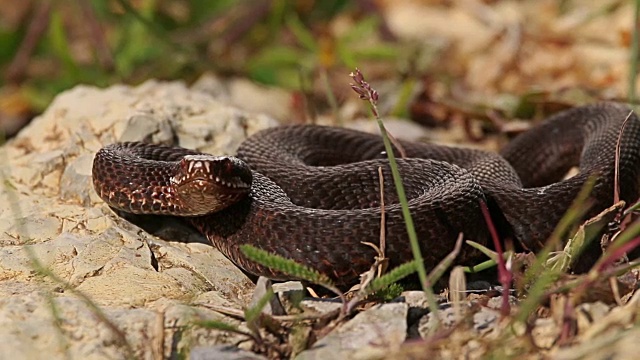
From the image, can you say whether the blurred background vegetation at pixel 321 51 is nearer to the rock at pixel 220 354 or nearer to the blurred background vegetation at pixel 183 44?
the blurred background vegetation at pixel 183 44

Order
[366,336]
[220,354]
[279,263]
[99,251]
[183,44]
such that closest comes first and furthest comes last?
1. [220,354]
2. [366,336]
3. [279,263]
4. [99,251]
5. [183,44]

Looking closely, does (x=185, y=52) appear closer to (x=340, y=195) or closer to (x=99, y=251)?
(x=340, y=195)

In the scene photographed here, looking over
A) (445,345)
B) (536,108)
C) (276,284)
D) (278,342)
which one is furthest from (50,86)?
(445,345)

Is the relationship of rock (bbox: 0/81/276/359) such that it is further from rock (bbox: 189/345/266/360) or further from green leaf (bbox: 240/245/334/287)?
green leaf (bbox: 240/245/334/287)

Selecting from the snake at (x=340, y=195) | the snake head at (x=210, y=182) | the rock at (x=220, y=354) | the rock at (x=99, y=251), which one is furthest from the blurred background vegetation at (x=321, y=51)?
the rock at (x=220, y=354)

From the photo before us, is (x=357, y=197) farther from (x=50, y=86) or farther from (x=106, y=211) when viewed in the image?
(x=50, y=86)

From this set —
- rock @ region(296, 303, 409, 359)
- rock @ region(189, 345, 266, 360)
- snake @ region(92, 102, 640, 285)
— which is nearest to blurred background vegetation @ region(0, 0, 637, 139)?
snake @ region(92, 102, 640, 285)

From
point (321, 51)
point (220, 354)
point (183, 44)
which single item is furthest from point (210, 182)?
point (183, 44)
